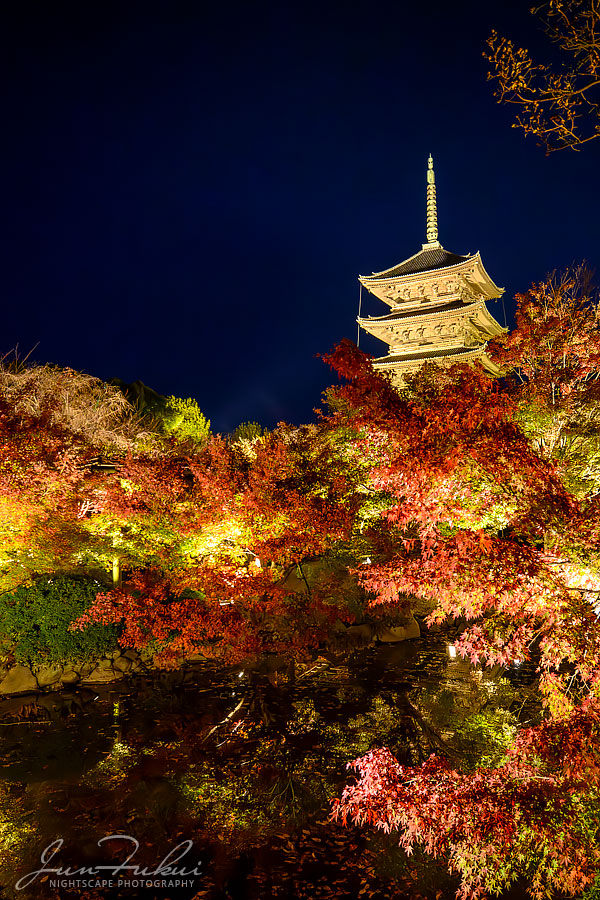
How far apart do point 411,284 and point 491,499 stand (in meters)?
29.2

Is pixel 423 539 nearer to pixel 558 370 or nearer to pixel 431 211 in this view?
pixel 558 370

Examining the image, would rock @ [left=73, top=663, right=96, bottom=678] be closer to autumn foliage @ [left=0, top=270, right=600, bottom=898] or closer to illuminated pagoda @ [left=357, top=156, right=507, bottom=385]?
autumn foliage @ [left=0, top=270, right=600, bottom=898]

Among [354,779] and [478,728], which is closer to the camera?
[354,779]

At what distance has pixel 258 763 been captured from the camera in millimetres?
7570

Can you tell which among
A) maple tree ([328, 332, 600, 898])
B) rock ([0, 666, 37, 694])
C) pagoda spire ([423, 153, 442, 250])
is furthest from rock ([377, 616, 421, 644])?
pagoda spire ([423, 153, 442, 250])

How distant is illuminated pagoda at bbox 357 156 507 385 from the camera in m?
29.8

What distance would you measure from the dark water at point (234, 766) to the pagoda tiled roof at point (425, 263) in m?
24.3

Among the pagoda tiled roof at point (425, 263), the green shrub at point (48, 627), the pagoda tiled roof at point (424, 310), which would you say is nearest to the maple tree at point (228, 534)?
the green shrub at point (48, 627)

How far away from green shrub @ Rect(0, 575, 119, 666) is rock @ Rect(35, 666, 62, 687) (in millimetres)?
151

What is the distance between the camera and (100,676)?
37.4 ft

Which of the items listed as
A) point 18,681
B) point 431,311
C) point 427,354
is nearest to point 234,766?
point 18,681

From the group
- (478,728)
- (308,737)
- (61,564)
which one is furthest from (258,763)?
(61,564)

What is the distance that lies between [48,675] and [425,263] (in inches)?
1144

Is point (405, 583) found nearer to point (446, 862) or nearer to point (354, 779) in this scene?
point (446, 862)
